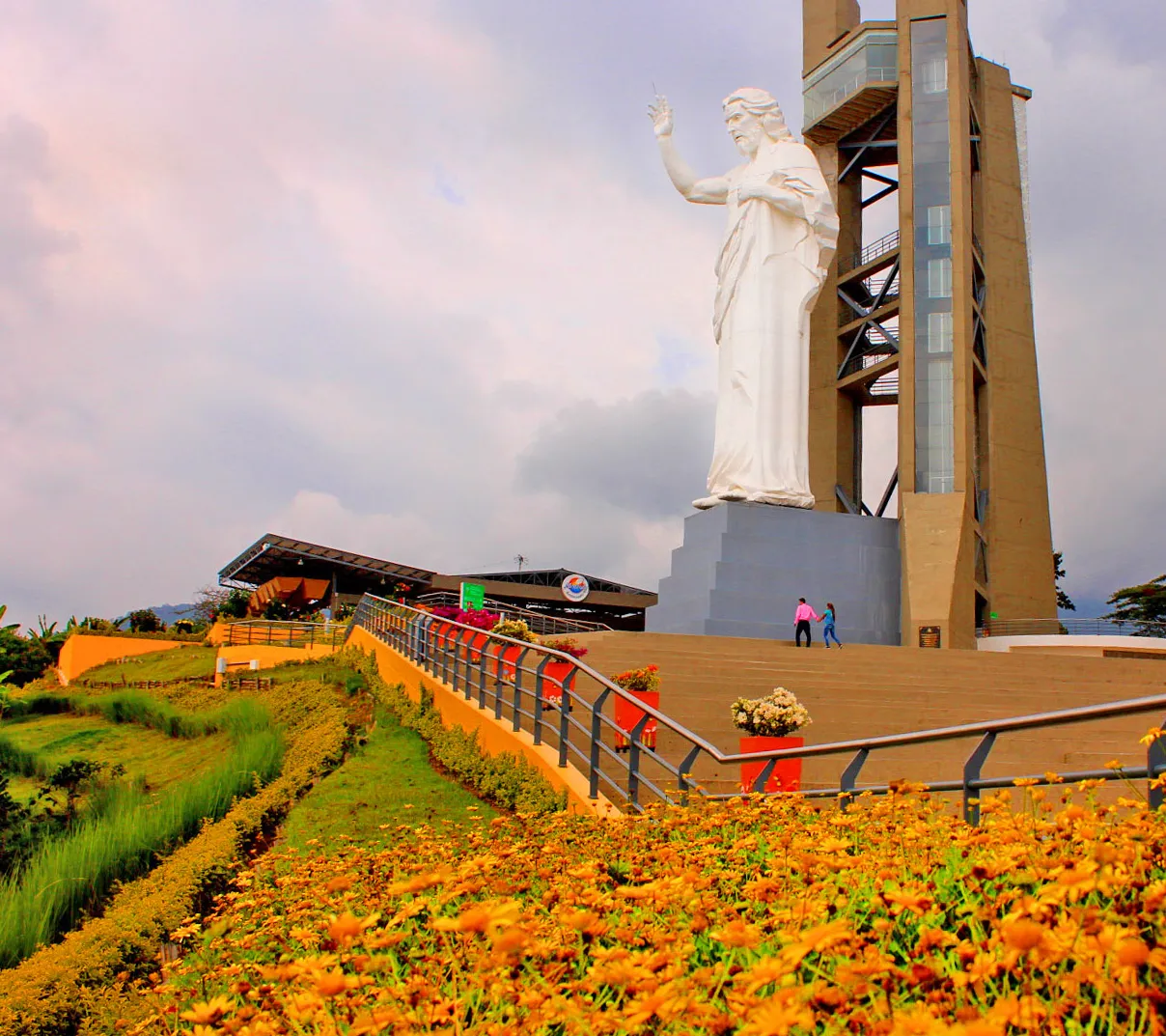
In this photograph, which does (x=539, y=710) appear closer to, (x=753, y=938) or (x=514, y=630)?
(x=514, y=630)

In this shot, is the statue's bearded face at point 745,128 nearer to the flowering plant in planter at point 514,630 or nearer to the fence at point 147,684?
the flowering plant in planter at point 514,630

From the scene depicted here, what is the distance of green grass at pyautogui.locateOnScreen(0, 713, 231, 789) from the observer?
11.1 m

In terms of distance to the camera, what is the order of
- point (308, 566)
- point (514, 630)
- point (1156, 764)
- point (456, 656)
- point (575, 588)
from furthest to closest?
point (308, 566) < point (575, 588) < point (514, 630) < point (456, 656) < point (1156, 764)

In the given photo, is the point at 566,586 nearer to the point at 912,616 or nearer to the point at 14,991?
the point at 912,616

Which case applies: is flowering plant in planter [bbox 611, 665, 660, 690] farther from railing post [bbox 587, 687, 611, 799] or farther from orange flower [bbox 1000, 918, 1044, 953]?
orange flower [bbox 1000, 918, 1044, 953]

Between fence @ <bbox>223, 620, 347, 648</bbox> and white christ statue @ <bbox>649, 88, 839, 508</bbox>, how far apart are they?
9.44 metres

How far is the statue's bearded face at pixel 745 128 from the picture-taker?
19828 millimetres

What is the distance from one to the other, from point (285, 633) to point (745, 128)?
14.8 meters

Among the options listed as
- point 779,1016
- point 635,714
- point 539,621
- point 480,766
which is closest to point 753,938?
point 779,1016

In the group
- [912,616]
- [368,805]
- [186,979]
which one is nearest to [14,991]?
[186,979]

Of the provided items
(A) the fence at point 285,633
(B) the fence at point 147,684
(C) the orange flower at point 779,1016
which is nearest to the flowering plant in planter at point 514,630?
(B) the fence at point 147,684

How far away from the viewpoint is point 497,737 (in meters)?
8.65

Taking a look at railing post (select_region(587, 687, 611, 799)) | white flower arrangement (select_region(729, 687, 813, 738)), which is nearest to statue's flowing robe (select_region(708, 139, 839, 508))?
white flower arrangement (select_region(729, 687, 813, 738))

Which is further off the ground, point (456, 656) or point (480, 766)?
point (456, 656)
